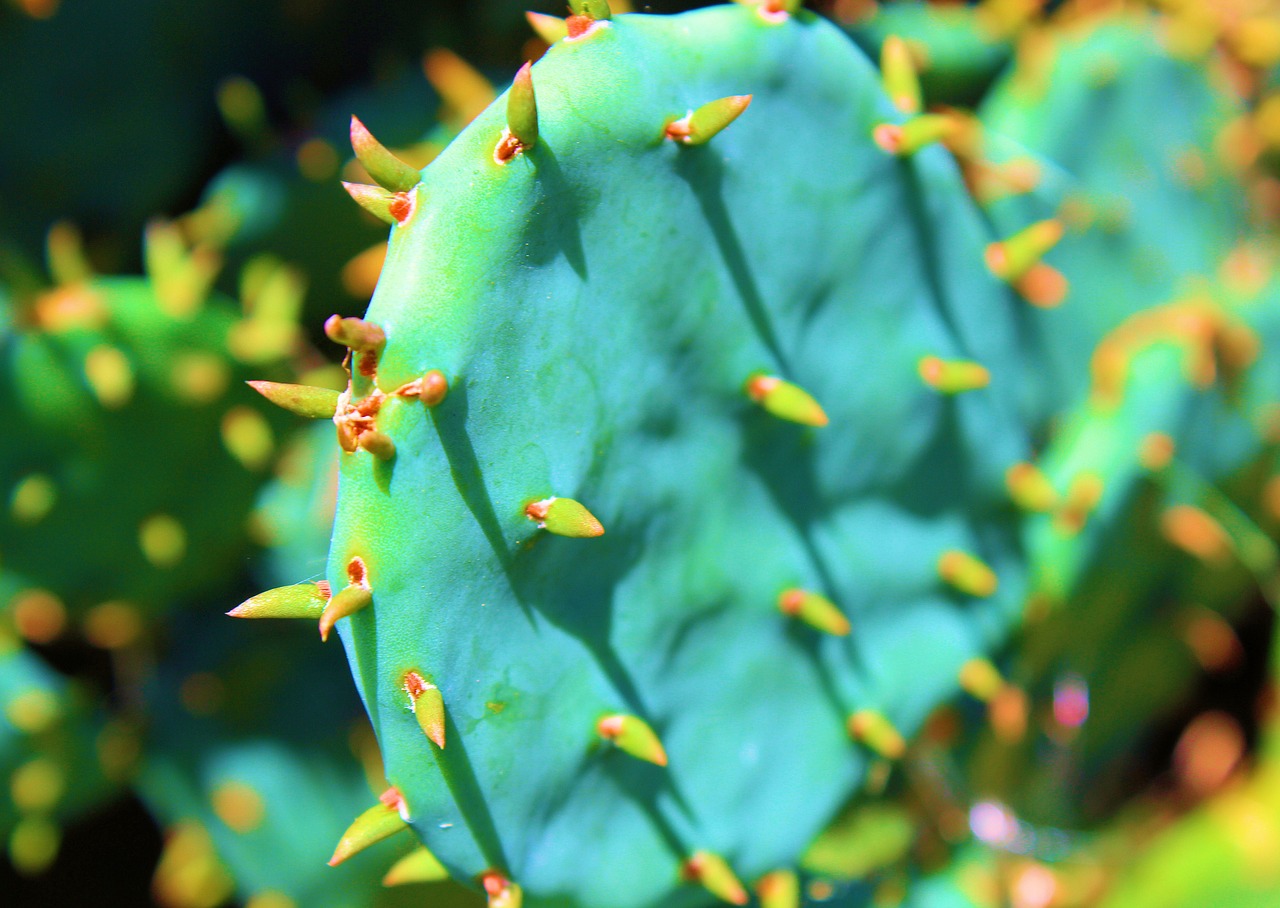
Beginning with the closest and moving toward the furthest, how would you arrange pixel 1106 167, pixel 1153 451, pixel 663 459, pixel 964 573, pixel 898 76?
1. pixel 663 459
2. pixel 898 76
3. pixel 964 573
4. pixel 1153 451
5. pixel 1106 167

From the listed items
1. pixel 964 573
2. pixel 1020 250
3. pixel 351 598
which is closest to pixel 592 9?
pixel 351 598

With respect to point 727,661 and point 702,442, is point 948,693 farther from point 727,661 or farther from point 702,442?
point 702,442

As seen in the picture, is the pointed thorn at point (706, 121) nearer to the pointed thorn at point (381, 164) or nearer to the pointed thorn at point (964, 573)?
the pointed thorn at point (381, 164)

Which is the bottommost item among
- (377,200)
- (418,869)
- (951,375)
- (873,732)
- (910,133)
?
(873,732)

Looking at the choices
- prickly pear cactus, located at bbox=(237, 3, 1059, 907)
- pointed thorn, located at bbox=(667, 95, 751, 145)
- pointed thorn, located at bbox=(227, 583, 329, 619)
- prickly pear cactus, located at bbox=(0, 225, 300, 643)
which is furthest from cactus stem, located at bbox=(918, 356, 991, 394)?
prickly pear cactus, located at bbox=(0, 225, 300, 643)

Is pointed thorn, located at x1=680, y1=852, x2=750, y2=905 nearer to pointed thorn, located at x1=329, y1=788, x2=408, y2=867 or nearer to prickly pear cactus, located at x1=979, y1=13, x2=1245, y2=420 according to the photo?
pointed thorn, located at x1=329, y1=788, x2=408, y2=867

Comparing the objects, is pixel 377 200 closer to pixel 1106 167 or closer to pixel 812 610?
pixel 812 610

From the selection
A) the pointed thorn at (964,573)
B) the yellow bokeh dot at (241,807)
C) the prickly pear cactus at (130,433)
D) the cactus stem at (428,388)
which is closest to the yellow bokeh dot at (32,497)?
the prickly pear cactus at (130,433)
